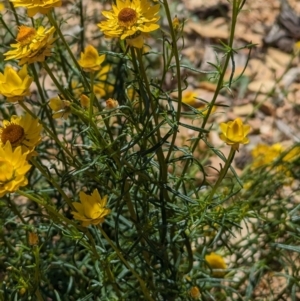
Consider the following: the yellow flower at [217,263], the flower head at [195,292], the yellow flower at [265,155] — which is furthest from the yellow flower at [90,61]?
the yellow flower at [265,155]

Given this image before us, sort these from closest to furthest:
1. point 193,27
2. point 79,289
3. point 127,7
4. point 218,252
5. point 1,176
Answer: point 1,176, point 127,7, point 79,289, point 218,252, point 193,27

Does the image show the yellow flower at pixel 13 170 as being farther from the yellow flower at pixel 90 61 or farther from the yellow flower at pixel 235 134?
the yellow flower at pixel 235 134

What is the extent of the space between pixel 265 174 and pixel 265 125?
3.80 feet

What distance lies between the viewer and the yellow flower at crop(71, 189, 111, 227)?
1469mm

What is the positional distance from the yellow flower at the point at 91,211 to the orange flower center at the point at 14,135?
0.68 ft

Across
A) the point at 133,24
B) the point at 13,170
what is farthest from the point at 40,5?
the point at 13,170

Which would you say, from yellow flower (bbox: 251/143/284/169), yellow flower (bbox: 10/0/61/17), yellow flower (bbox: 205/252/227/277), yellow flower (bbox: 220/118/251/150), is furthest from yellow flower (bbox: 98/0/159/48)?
yellow flower (bbox: 251/143/284/169)

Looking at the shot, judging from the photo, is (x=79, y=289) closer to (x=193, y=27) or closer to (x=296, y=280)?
(x=296, y=280)

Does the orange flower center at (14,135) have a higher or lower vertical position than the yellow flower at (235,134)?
higher

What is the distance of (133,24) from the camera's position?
1.39m

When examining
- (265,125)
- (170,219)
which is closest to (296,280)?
(170,219)

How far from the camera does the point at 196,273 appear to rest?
2.01 metres

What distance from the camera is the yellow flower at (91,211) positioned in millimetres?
1469

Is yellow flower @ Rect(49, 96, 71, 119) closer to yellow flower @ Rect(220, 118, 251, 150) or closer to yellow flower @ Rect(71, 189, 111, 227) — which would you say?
yellow flower @ Rect(71, 189, 111, 227)
